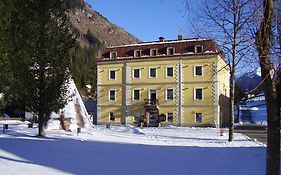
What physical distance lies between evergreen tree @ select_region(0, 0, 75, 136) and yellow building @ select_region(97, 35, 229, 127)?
28087 millimetres

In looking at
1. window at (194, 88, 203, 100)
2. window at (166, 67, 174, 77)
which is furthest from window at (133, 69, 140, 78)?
window at (194, 88, 203, 100)

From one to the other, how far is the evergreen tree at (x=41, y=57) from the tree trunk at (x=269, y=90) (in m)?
15.8

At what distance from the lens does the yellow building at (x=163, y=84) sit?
Result: 5162 cm

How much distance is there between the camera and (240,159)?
51.5 feet

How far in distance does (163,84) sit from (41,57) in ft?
107

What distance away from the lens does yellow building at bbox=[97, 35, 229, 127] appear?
51.6 metres

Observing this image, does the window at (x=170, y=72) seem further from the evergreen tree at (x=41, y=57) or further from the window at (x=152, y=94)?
the evergreen tree at (x=41, y=57)

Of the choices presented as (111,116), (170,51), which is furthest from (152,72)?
(111,116)

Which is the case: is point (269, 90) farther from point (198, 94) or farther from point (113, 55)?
point (113, 55)

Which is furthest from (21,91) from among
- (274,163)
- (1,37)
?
(274,163)

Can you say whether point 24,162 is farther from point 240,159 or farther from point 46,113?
point 46,113

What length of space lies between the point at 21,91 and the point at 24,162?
10.4 m

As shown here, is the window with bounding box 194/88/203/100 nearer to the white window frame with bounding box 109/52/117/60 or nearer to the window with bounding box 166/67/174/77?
the window with bounding box 166/67/174/77

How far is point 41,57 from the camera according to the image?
890 inches
